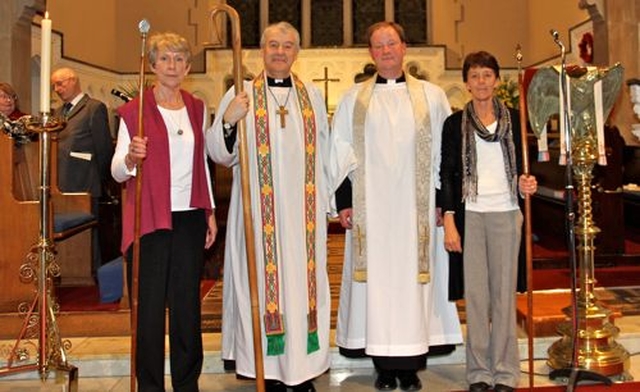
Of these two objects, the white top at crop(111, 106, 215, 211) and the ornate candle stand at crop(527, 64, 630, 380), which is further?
the ornate candle stand at crop(527, 64, 630, 380)

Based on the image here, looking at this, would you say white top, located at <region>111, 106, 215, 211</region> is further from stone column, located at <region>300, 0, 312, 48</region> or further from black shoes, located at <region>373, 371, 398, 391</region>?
stone column, located at <region>300, 0, 312, 48</region>

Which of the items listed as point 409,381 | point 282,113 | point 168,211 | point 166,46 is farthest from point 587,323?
point 166,46

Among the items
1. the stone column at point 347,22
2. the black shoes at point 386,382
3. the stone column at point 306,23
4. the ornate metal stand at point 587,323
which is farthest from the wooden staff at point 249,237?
the stone column at point 306,23

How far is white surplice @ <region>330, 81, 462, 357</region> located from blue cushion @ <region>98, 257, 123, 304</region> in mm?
1680

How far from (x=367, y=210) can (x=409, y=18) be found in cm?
1014

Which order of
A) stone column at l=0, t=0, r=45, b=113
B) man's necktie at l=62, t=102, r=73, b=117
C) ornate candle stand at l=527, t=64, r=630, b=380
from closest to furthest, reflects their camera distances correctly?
1. ornate candle stand at l=527, t=64, r=630, b=380
2. man's necktie at l=62, t=102, r=73, b=117
3. stone column at l=0, t=0, r=45, b=113

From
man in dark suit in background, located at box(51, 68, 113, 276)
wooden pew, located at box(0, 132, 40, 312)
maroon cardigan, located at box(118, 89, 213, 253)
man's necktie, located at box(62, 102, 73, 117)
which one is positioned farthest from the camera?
man's necktie, located at box(62, 102, 73, 117)

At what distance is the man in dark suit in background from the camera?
5.49m

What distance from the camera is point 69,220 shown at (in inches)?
194

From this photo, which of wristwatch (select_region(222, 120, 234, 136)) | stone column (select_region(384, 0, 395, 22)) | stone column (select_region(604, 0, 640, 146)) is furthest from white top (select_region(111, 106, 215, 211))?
stone column (select_region(384, 0, 395, 22))

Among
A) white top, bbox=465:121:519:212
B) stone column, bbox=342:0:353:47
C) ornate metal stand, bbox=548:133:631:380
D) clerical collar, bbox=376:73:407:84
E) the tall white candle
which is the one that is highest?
stone column, bbox=342:0:353:47

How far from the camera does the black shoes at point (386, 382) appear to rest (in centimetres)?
366

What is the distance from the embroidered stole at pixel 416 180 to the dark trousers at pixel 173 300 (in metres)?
0.87

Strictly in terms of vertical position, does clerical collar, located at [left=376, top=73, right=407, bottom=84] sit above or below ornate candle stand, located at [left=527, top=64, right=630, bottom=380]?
above
